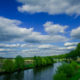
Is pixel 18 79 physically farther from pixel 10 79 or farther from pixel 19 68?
pixel 19 68

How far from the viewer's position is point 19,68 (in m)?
88.0

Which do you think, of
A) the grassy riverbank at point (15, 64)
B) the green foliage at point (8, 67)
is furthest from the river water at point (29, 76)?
the grassy riverbank at point (15, 64)

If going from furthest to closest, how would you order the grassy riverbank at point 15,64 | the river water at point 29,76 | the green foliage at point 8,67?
the grassy riverbank at point 15,64 → the green foliage at point 8,67 → the river water at point 29,76

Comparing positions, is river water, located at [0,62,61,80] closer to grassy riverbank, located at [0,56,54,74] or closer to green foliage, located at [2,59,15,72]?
green foliage, located at [2,59,15,72]

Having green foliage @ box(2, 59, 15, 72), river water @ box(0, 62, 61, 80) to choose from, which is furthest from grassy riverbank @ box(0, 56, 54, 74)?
river water @ box(0, 62, 61, 80)

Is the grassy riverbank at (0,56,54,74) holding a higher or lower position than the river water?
higher

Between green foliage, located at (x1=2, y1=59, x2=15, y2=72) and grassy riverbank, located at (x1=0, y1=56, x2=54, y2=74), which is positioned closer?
green foliage, located at (x1=2, y1=59, x2=15, y2=72)

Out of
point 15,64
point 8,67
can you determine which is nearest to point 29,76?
point 8,67

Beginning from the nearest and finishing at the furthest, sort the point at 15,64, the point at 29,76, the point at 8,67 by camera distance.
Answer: the point at 29,76
the point at 8,67
the point at 15,64

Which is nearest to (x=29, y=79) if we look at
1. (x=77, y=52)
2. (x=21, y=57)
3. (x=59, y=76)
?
(x=59, y=76)

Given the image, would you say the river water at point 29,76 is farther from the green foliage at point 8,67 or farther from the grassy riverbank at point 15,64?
the grassy riverbank at point 15,64

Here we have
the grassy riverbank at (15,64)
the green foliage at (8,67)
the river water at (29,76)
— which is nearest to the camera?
the river water at (29,76)

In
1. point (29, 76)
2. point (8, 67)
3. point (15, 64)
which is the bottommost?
point (29, 76)

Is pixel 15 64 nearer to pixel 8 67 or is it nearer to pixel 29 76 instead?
pixel 8 67
